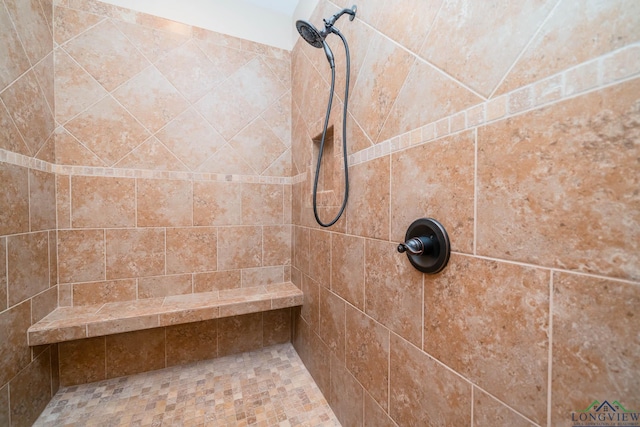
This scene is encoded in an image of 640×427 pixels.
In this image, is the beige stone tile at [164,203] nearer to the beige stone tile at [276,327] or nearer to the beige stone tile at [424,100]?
the beige stone tile at [276,327]

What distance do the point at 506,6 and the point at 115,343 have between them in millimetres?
2369

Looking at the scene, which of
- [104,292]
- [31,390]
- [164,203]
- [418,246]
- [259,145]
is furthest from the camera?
[259,145]

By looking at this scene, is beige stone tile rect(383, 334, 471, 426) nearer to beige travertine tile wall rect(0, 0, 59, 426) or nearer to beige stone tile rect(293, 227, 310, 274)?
beige stone tile rect(293, 227, 310, 274)

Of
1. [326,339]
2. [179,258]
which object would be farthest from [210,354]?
[326,339]

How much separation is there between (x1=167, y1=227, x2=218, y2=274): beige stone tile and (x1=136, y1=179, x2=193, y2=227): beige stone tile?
7 cm

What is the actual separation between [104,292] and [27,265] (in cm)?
41

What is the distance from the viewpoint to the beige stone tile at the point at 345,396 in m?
1.08

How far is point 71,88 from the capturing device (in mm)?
1449

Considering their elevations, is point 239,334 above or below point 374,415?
below

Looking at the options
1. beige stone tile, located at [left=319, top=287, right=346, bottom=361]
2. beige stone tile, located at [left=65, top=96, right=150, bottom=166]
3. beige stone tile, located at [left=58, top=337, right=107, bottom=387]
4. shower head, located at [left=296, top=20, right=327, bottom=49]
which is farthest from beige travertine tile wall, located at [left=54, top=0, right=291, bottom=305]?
shower head, located at [left=296, top=20, right=327, bottom=49]

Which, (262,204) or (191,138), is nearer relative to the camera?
(191,138)

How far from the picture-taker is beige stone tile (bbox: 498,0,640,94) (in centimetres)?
39

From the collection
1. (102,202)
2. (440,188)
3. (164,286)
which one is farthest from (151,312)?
(440,188)

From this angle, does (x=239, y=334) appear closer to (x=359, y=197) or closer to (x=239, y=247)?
(x=239, y=247)
